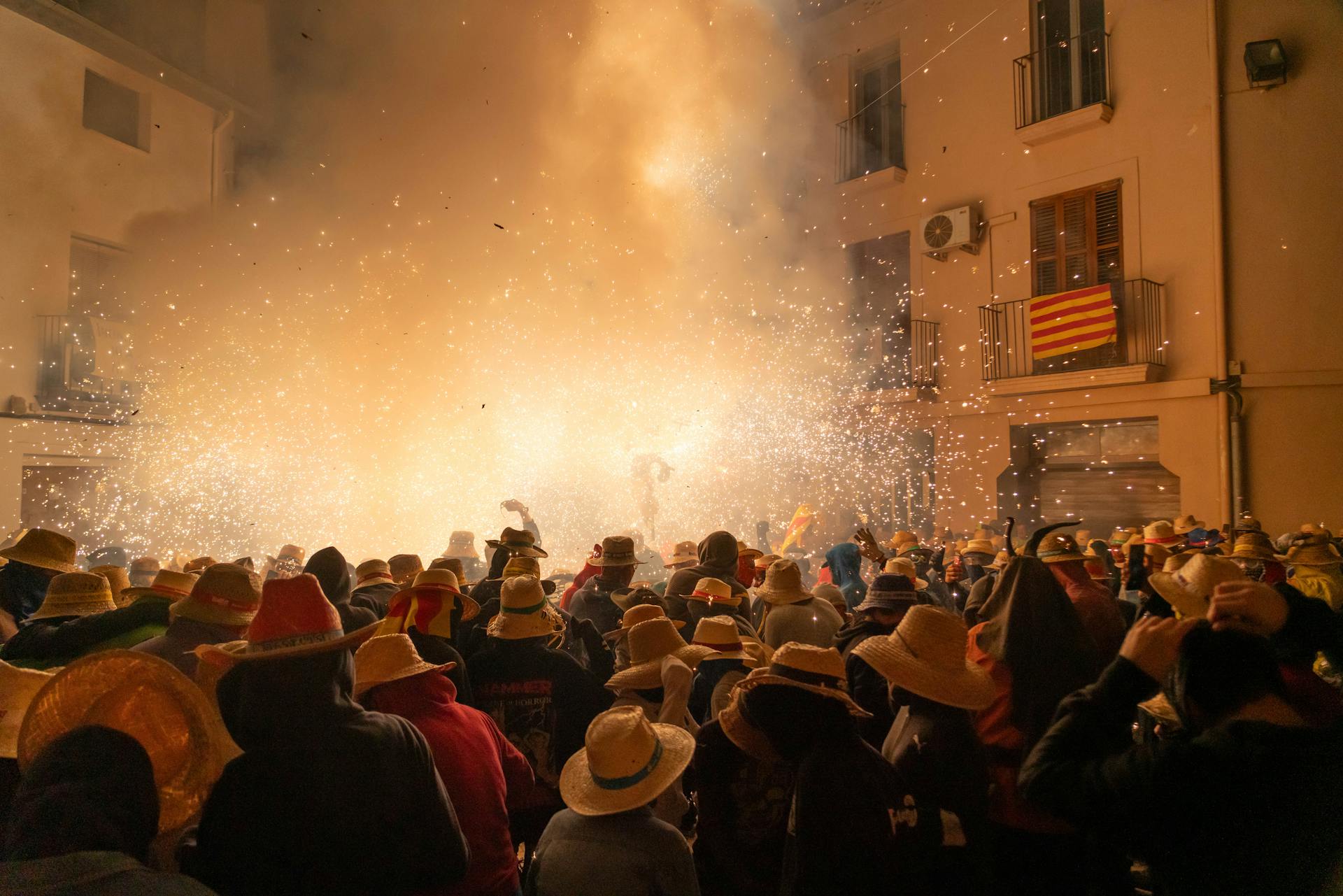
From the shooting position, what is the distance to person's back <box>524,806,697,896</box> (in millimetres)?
1693

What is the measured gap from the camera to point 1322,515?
8461mm

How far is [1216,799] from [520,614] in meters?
2.07

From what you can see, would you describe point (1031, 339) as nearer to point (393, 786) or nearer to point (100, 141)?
point (393, 786)

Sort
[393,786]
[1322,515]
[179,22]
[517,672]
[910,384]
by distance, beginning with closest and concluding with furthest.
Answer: [393,786] < [517,672] < [1322,515] < [910,384] < [179,22]

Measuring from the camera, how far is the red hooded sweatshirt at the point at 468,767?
2000 mm

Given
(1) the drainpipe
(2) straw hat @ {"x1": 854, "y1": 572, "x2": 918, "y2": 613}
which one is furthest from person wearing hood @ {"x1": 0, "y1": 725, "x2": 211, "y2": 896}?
(1) the drainpipe

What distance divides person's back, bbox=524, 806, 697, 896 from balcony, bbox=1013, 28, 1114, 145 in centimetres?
1135

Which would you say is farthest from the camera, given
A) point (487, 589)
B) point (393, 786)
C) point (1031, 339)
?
point (1031, 339)

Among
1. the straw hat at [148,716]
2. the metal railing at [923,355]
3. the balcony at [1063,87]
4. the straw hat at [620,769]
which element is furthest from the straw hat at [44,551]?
the balcony at [1063,87]

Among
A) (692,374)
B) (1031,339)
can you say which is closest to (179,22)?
(692,374)

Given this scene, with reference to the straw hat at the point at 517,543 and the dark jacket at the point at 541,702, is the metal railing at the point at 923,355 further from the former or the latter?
the dark jacket at the point at 541,702

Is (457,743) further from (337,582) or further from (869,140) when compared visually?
(869,140)

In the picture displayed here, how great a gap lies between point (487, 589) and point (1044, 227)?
10.0 m

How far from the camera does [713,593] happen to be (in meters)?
4.00
